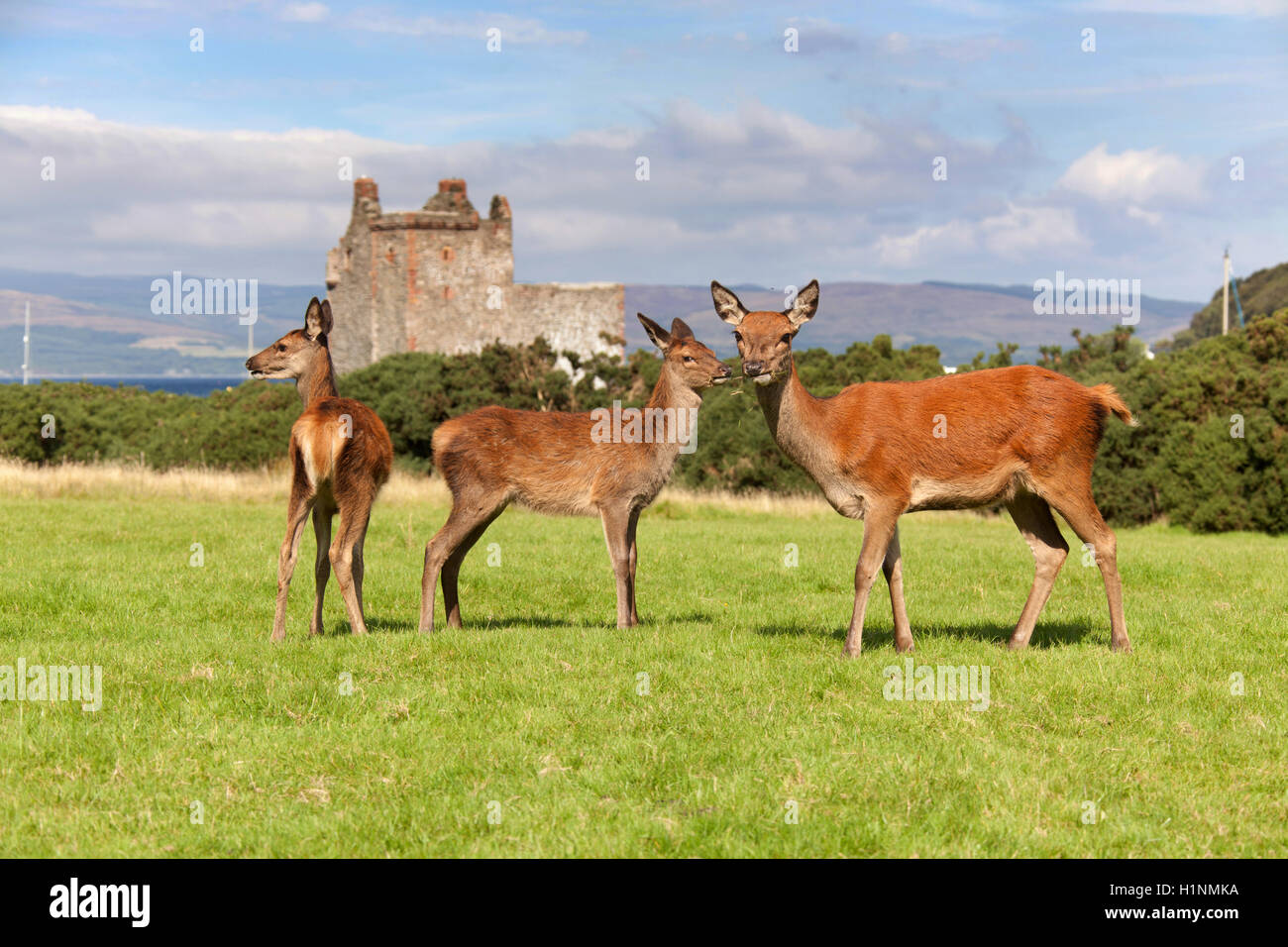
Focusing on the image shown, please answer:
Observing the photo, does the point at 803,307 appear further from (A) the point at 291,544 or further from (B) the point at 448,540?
(A) the point at 291,544

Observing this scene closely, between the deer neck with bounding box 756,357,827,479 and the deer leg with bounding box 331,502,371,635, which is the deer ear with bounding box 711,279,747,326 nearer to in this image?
the deer neck with bounding box 756,357,827,479

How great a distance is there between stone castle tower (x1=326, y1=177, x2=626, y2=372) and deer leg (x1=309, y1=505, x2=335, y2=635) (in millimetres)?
47493

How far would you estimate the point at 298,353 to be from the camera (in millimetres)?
11625

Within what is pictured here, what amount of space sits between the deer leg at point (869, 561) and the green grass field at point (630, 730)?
0.23 metres

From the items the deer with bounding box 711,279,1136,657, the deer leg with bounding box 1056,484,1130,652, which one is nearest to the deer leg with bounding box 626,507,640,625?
the deer with bounding box 711,279,1136,657

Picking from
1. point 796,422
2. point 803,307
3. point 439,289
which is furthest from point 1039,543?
point 439,289

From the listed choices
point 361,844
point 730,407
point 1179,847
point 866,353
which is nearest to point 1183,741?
point 1179,847

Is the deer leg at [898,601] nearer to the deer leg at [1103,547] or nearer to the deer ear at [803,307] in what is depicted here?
the deer leg at [1103,547]

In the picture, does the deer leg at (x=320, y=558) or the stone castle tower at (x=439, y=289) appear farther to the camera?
the stone castle tower at (x=439, y=289)

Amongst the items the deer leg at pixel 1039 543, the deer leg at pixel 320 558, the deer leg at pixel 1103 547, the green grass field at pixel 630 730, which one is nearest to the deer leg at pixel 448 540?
the green grass field at pixel 630 730

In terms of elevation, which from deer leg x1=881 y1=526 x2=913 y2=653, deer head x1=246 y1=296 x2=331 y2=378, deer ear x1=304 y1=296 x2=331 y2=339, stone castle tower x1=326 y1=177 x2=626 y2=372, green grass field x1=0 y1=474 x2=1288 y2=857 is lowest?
green grass field x1=0 y1=474 x2=1288 y2=857

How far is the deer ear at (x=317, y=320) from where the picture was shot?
11383 mm

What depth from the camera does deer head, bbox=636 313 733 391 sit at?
36.4 ft
